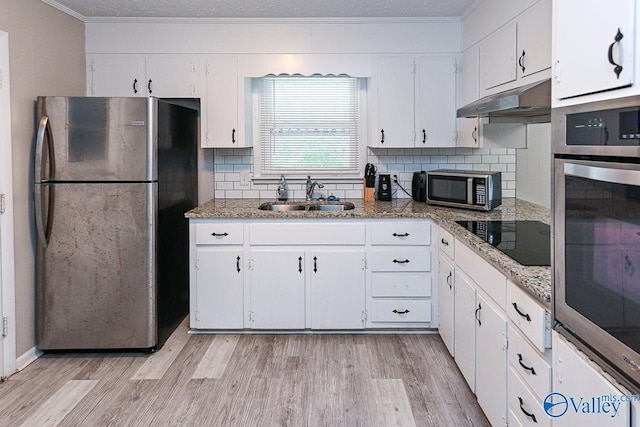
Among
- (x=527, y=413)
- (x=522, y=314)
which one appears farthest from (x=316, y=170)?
(x=527, y=413)

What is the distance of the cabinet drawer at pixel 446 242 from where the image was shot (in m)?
3.45

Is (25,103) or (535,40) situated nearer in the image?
(535,40)

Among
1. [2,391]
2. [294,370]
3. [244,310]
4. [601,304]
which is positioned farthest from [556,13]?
[2,391]

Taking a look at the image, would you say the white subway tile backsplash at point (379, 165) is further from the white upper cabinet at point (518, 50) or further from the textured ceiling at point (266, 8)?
the textured ceiling at point (266, 8)

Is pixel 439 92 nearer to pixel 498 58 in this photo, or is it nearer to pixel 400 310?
pixel 498 58

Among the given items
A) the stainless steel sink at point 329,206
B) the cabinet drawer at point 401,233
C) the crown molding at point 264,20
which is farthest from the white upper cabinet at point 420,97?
the cabinet drawer at point 401,233

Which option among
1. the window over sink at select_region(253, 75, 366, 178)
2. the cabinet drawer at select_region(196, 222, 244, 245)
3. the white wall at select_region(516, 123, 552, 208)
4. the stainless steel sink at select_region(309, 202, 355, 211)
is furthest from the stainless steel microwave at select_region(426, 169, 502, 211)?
the cabinet drawer at select_region(196, 222, 244, 245)

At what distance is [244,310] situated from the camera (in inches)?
160

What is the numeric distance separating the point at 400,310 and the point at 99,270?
Answer: 2014mm

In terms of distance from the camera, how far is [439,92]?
441cm

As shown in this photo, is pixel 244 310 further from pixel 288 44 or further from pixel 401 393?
pixel 288 44

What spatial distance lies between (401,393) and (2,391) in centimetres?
217

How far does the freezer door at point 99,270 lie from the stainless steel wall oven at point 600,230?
106 inches

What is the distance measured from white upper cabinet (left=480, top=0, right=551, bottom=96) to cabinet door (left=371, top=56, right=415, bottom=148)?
658mm
